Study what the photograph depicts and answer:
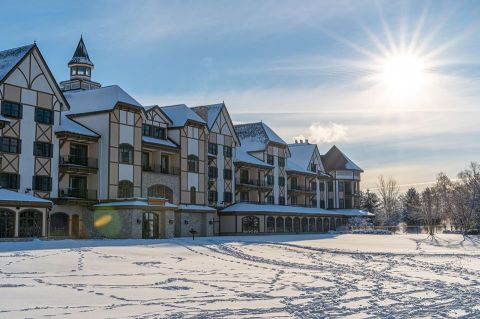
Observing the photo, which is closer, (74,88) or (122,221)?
(122,221)

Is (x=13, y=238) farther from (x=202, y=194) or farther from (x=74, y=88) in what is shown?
(x=74, y=88)

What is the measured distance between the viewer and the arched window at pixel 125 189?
155ft

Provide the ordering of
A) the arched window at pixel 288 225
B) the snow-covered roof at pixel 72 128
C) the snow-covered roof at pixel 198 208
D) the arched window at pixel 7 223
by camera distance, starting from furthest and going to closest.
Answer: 1. the arched window at pixel 288 225
2. the snow-covered roof at pixel 198 208
3. the snow-covered roof at pixel 72 128
4. the arched window at pixel 7 223

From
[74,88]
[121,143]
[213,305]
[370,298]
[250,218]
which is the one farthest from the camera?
[74,88]

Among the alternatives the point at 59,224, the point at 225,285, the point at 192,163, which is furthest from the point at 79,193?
the point at 225,285

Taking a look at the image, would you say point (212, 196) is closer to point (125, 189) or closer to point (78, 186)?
point (125, 189)

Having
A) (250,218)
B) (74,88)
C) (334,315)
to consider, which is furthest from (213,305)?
(74,88)

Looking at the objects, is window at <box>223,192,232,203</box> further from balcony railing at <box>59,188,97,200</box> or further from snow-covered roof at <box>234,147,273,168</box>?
balcony railing at <box>59,188,97,200</box>

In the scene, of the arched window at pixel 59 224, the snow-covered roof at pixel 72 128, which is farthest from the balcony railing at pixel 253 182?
the arched window at pixel 59 224

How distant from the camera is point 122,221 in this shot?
4531 centimetres

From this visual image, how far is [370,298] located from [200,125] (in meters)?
42.3

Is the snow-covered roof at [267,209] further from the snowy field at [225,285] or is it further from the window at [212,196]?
the snowy field at [225,285]

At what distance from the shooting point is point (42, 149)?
42.5m

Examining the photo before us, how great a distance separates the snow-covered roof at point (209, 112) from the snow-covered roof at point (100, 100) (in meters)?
11.7
